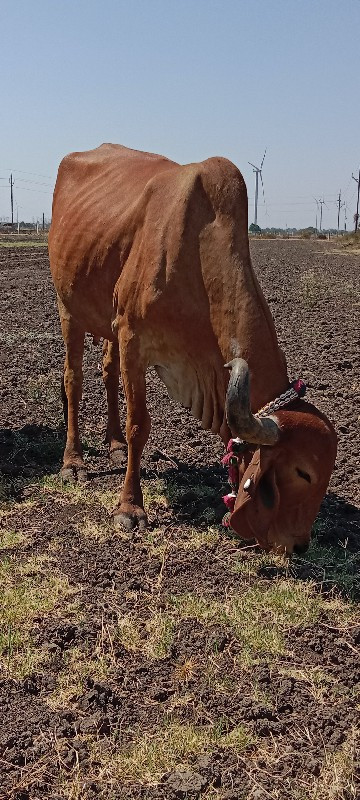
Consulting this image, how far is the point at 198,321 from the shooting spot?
16.5ft

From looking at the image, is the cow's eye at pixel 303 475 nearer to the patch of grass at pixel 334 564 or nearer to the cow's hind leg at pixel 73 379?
the patch of grass at pixel 334 564

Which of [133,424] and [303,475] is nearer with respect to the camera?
[303,475]

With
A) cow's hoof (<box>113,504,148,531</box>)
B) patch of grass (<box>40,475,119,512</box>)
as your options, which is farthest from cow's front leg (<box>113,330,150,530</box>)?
patch of grass (<box>40,475,119,512</box>)

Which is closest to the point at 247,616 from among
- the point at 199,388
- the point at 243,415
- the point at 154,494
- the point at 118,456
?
the point at 243,415

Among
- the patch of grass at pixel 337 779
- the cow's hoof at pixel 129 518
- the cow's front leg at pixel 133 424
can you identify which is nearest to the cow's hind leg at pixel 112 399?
the cow's front leg at pixel 133 424

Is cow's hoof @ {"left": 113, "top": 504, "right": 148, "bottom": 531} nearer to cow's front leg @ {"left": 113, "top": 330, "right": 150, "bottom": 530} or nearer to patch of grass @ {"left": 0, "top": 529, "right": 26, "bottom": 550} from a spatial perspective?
cow's front leg @ {"left": 113, "top": 330, "right": 150, "bottom": 530}

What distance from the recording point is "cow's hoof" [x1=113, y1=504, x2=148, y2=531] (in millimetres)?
5488

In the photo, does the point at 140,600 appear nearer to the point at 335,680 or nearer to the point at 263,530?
the point at 263,530

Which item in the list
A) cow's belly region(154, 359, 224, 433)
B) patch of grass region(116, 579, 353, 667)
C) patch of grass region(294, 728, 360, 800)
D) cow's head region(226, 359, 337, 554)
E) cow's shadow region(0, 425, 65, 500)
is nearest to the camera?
patch of grass region(294, 728, 360, 800)

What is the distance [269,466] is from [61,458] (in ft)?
10.0

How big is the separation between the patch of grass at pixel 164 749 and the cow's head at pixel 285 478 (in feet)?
4.33

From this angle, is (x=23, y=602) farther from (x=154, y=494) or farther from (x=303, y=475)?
(x=154, y=494)

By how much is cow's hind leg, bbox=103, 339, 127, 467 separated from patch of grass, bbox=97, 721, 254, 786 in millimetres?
3848

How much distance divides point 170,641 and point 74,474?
2.67 metres
